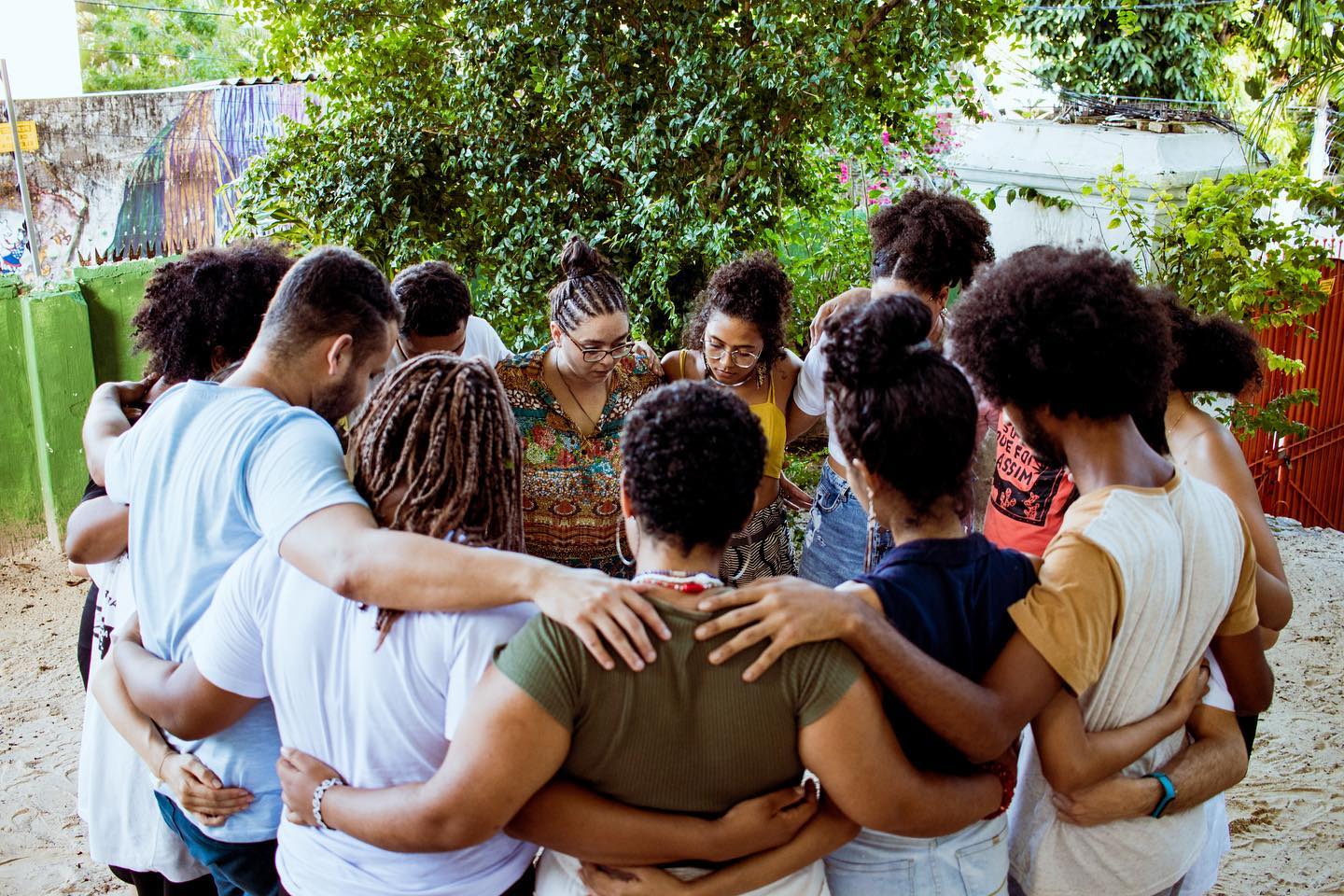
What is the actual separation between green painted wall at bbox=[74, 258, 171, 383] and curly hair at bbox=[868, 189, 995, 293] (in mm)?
4904

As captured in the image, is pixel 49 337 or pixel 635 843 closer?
pixel 635 843

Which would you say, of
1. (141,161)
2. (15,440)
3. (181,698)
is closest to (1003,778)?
(181,698)

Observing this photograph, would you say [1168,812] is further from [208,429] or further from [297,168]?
[297,168]

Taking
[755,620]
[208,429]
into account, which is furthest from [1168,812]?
[208,429]

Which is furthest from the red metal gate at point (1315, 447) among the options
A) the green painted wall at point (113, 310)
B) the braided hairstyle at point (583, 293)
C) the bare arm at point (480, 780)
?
the bare arm at point (480, 780)

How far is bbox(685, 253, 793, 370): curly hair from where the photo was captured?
3.31 metres

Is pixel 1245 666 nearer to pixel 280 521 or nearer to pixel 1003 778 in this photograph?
pixel 1003 778

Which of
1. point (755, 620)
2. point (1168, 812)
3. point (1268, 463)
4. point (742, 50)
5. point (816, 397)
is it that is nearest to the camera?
point (755, 620)

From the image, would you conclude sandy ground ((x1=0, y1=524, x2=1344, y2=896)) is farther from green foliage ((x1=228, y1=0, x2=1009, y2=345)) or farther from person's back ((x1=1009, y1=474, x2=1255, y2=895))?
green foliage ((x1=228, y1=0, x2=1009, y2=345))

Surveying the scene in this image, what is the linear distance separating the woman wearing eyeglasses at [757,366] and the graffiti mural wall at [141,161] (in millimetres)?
8137

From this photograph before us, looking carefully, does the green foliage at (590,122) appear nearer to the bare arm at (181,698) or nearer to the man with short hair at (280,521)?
the man with short hair at (280,521)

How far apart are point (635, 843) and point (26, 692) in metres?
4.49

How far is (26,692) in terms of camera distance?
194 inches

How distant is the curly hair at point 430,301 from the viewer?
328cm
